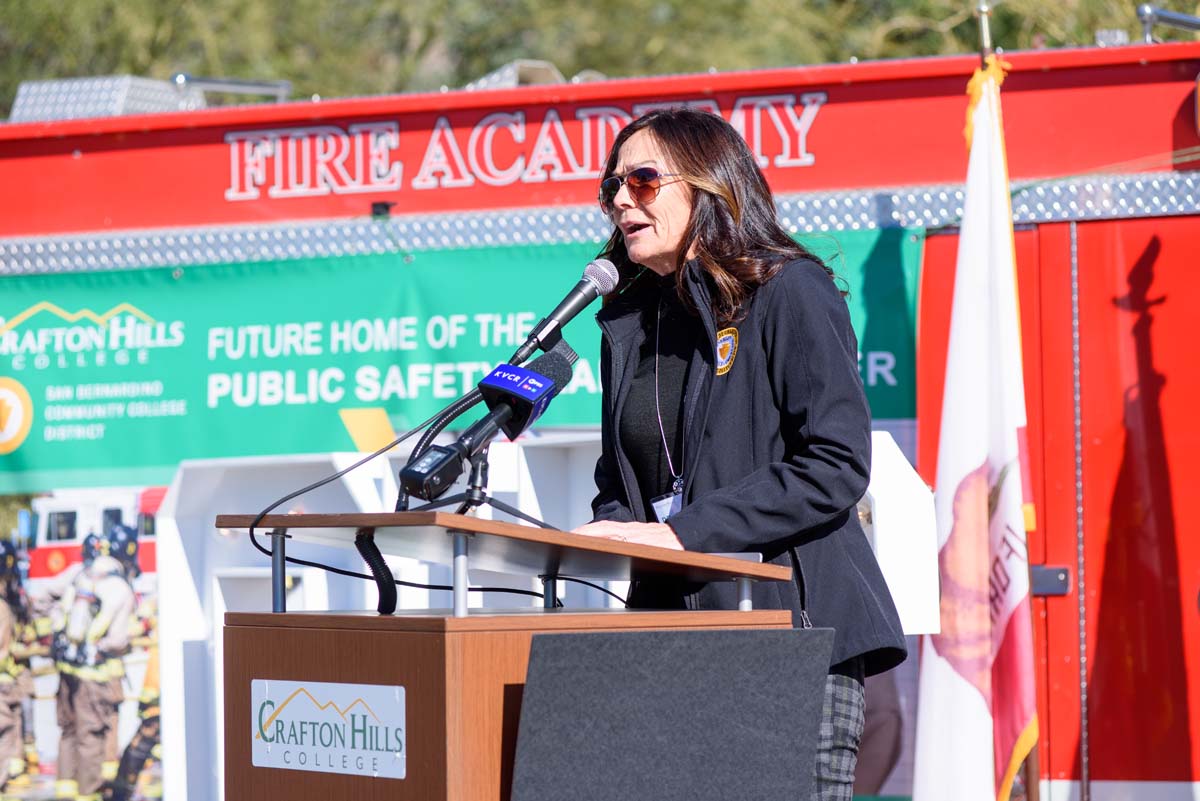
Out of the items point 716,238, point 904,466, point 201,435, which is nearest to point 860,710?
point 716,238

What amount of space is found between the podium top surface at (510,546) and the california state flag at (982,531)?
A: 186cm

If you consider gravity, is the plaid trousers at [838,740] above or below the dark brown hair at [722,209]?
below

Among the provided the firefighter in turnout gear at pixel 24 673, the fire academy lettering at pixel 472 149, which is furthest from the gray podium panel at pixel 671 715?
the firefighter in turnout gear at pixel 24 673

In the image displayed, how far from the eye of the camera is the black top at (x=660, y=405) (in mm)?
2531

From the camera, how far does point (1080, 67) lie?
4398mm

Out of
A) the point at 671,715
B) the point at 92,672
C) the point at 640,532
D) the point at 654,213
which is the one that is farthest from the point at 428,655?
the point at 92,672

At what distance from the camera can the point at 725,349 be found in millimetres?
2461

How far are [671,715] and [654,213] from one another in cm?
97

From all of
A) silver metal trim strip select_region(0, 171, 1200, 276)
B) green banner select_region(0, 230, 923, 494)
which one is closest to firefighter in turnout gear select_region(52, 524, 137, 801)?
green banner select_region(0, 230, 923, 494)

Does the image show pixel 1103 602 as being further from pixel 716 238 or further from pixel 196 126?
pixel 196 126

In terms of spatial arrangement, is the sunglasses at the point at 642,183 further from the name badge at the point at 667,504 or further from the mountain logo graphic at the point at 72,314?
the mountain logo graphic at the point at 72,314

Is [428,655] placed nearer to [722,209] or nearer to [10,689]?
[722,209]

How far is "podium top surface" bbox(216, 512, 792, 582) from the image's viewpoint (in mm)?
1828

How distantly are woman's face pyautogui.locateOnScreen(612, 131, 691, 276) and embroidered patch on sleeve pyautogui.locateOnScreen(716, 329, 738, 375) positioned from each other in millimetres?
197
